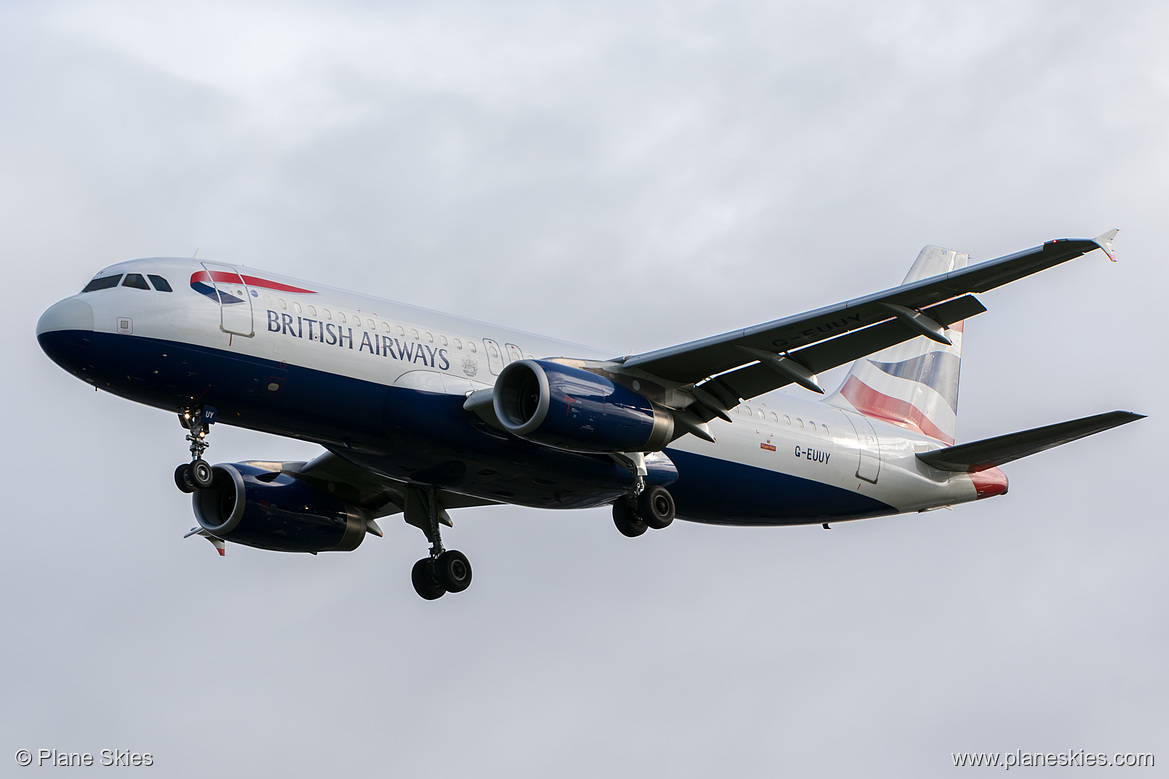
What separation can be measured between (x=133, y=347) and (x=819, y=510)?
16.3 meters

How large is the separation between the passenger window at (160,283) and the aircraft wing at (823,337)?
8825mm

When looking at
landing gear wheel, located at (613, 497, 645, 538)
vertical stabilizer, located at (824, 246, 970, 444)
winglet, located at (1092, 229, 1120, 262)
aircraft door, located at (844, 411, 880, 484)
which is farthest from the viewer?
vertical stabilizer, located at (824, 246, 970, 444)

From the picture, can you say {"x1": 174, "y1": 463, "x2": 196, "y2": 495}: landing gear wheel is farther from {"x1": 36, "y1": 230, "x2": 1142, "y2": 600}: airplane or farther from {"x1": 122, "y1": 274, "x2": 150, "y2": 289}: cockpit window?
{"x1": 122, "y1": 274, "x2": 150, "y2": 289}: cockpit window

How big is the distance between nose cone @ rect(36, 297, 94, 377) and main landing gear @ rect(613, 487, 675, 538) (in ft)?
36.9

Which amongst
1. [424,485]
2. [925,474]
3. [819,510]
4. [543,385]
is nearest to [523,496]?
[424,485]

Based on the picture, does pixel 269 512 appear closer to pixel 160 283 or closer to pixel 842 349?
pixel 160 283

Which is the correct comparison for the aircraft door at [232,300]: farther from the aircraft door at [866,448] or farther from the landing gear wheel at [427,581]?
the aircraft door at [866,448]

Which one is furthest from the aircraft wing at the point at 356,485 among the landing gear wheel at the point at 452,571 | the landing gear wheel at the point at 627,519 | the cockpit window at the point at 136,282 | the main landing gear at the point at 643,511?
the cockpit window at the point at 136,282

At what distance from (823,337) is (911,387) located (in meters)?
12.0

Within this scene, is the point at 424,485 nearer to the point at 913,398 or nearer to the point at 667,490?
the point at 667,490

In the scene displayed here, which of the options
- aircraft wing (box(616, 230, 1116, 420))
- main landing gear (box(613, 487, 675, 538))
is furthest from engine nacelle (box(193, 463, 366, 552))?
aircraft wing (box(616, 230, 1116, 420))

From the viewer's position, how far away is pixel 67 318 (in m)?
24.5

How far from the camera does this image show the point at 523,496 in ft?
97.3

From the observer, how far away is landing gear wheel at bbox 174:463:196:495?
997 inches
